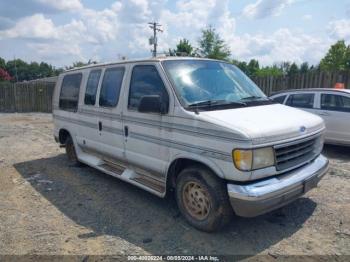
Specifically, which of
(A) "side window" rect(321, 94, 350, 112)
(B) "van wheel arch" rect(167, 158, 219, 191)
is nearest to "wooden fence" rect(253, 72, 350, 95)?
(A) "side window" rect(321, 94, 350, 112)

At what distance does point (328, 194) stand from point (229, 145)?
9.01ft

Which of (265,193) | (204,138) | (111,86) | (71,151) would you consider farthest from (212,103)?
(71,151)

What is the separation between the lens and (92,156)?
633 centimetres

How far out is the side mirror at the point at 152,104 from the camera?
13.8ft

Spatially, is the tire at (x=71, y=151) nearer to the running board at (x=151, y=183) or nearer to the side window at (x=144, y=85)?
the running board at (x=151, y=183)

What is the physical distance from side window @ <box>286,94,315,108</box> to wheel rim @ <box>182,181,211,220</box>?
5.85m

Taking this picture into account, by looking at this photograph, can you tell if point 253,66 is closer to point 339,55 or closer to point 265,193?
point 339,55

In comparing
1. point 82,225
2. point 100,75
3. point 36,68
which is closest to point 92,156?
point 100,75

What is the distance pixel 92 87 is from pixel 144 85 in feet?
5.60

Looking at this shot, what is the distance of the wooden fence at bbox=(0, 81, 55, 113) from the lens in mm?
21688

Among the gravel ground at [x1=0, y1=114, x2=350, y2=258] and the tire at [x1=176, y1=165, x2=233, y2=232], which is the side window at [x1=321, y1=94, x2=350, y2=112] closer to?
the gravel ground at [x1=0, y1=114, x2=350, y2=258]

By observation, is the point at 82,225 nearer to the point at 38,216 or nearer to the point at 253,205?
the point at 38,216

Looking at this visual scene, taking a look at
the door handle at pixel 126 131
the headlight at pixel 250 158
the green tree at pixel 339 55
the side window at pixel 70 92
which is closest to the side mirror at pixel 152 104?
the door handle at pixel 126 131

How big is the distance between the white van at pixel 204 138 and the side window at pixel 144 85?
0.01 m
